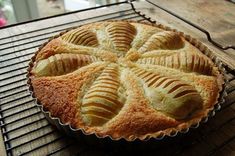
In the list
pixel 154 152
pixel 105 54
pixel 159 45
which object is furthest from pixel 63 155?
pixel 159 45

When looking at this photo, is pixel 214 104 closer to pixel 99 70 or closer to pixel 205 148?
pixel 205 148

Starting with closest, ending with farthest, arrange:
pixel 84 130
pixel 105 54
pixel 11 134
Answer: pixel 84 130, pixel 11 134, pixel 105 54

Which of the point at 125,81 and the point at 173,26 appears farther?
the point at 173,26
